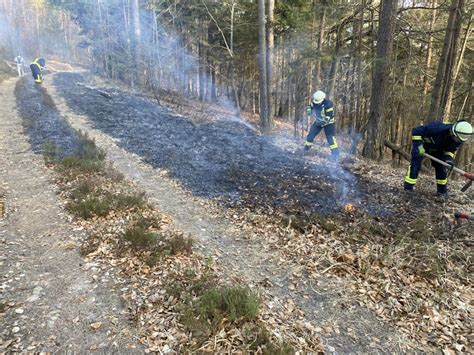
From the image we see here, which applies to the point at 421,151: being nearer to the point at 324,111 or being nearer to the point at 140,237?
the point at 324,111

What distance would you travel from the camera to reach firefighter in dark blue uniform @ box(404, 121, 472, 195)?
7.13 m

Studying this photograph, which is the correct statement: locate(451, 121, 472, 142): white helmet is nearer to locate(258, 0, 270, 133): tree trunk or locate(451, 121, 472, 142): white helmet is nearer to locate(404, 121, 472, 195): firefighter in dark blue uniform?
locate(404, 121, 472, 195): firefighter in dark blue uniform

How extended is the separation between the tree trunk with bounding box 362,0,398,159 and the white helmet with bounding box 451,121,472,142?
3.22 metres

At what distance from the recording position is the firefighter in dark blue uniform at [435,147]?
7.13 m

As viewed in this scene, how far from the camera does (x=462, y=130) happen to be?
666 cm

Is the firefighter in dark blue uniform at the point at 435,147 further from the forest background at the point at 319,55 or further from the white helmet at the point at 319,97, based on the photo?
the white helmet at the point at 319,97

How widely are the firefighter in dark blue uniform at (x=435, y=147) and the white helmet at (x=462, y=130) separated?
128mm

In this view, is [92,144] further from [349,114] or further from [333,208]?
[349,114]

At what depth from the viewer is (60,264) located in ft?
16.3

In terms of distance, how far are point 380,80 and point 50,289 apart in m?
9.96

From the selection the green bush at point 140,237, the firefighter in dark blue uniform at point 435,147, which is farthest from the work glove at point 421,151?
the green bush at point 140,237

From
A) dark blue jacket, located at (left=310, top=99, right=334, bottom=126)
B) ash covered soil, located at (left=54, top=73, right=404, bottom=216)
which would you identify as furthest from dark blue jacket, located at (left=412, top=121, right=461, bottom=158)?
dark blue jacket, located at (left=310, top=99, right=334, bottom=126)

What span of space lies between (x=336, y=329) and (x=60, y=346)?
10.9 feet

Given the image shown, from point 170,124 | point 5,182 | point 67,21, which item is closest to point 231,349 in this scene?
point 5,182
